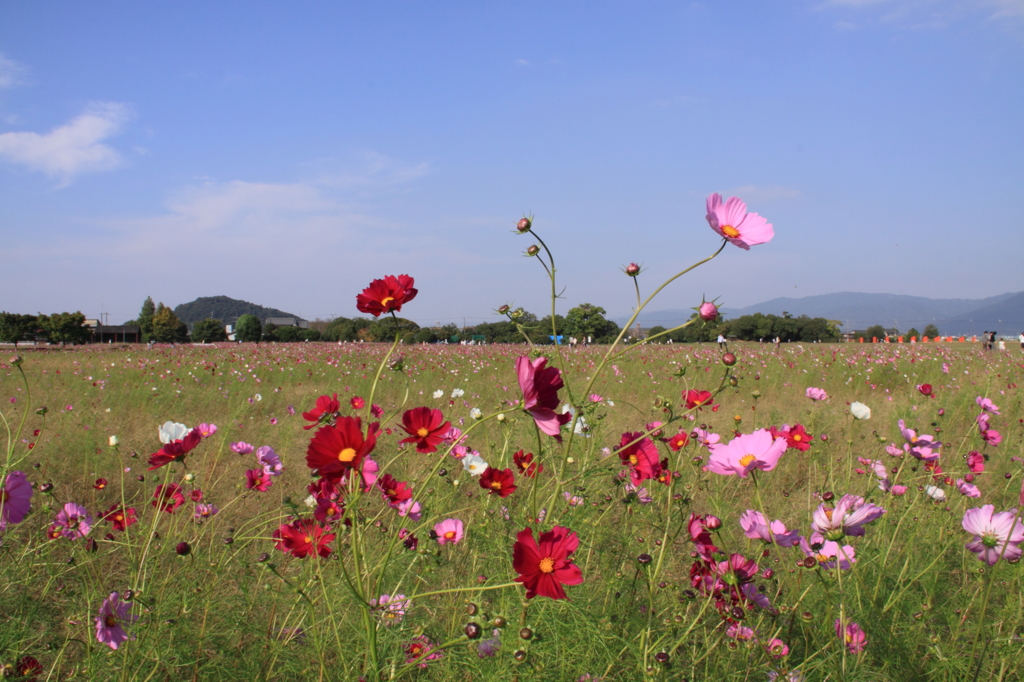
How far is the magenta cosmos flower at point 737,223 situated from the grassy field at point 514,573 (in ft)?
0.87

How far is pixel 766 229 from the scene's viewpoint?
0.91 m

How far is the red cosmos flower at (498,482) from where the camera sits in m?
1.08

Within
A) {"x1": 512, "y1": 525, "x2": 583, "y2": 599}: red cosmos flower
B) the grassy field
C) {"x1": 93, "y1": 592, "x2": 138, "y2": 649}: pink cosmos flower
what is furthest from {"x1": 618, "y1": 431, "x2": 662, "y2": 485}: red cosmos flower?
{"x1": 93, "y1": 592, "x2": 138, "y2": 649}: pink cosmos flower

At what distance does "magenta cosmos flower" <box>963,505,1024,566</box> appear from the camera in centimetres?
103

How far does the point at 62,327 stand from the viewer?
25.9 m

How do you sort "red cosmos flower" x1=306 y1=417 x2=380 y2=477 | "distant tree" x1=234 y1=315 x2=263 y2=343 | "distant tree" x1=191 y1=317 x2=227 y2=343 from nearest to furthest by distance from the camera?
"red cosmos flower" x1=306 y1=417 x2=380 y2=477 → "distant tree" x1=234 y1=315 x2=263 y2=343 → "distant tree" x1=191 y1=317 x2=227 y2=343

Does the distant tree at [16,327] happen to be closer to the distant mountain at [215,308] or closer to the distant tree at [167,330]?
the distant tree at [167,330]

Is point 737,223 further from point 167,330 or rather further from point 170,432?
point 167,330

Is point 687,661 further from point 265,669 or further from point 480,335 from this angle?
point 480,335

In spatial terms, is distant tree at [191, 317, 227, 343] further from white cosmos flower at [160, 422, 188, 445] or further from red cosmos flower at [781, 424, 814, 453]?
red cosmos flower at [781, 424, 814, 453]

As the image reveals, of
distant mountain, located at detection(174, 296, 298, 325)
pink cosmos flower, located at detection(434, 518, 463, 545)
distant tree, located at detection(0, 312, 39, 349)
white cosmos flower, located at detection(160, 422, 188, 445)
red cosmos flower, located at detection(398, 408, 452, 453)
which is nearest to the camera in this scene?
red cosmos flower, located at detection(398, 408, 452, 453)

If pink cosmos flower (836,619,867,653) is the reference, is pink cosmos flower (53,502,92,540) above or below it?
above

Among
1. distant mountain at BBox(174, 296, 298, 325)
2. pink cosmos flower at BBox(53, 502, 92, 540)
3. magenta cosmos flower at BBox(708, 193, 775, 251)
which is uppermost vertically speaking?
Answer: distant mountain at BBox(174, 296, 298, 325)

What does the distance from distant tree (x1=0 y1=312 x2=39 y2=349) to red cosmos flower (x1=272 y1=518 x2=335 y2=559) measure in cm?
2975
